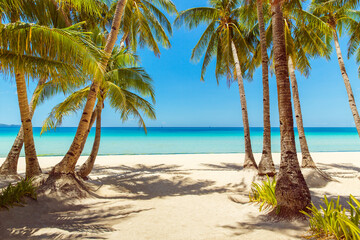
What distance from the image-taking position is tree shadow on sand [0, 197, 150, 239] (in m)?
3.43

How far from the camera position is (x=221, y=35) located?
1099 centimetres

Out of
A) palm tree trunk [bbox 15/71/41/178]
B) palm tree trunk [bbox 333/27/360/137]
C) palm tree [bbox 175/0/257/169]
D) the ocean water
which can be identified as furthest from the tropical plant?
the ocean water

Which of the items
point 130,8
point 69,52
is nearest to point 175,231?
point 69,52

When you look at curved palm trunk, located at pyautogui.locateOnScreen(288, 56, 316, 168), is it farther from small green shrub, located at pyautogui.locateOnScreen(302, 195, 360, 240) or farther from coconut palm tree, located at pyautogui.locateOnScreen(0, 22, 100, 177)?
coconut palm tree, located at pyautogui.locateOnScreen(0, 22, 100, 177)

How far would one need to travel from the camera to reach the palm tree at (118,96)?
7.67m

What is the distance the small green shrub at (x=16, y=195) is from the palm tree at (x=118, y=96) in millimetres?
2707

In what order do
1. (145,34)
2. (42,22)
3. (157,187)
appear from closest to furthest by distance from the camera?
(42,22) < (157,187) < (145,34)

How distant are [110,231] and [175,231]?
1.09 meters

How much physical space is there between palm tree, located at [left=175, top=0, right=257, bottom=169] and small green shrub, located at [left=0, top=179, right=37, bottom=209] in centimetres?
778

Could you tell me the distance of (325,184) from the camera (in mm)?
7215

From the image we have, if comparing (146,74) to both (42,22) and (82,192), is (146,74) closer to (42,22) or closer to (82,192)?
(42,22)

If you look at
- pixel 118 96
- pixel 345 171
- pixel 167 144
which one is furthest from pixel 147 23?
pixel 167 144

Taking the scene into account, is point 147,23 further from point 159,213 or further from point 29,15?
point 159,213

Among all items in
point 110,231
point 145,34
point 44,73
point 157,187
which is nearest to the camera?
point 110,231
